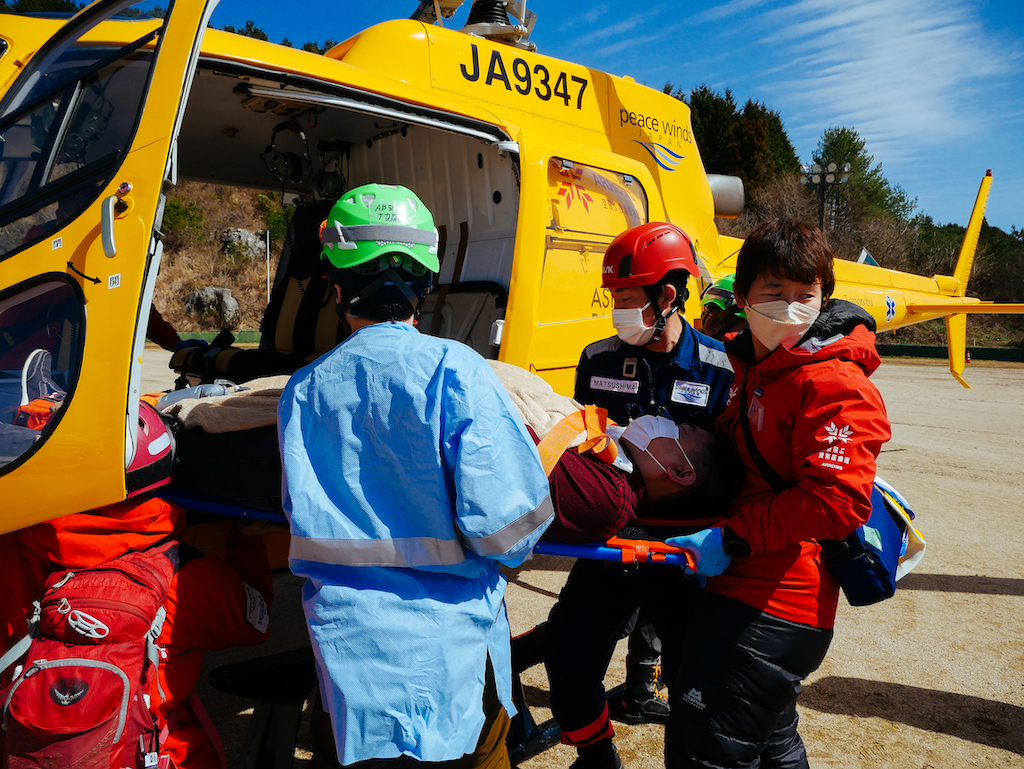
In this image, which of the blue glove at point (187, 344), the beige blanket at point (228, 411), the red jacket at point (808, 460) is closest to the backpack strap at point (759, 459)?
the red jacket at point (808, 460)

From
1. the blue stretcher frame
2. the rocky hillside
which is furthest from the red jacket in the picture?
the rocky hillside

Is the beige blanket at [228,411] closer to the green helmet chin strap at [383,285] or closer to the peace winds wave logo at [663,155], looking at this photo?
the green helmet chin strap at [383,285]

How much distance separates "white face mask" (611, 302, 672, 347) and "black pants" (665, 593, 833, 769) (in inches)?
38.3

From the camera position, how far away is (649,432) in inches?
79.4

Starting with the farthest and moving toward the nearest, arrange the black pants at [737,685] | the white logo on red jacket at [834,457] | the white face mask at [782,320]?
the white face mask at [782,320], the black pants at [737,685], the white logo on red jacket at [834,457]

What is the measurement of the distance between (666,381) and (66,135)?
2075 mm

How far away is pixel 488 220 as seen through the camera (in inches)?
162

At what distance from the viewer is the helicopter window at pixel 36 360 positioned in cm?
175

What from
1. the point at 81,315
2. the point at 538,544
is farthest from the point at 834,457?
the point at 81,315

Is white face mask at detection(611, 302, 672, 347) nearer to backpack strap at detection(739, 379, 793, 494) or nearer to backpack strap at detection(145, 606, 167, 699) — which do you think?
backpack strap at detection(739, 379, 793, 494)

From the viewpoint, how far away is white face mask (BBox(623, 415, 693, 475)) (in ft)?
6.51

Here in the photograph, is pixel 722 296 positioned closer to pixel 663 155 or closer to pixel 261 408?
pixel 663 155

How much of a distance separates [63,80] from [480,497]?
1951 millimetres

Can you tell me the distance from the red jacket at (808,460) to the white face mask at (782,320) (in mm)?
28
